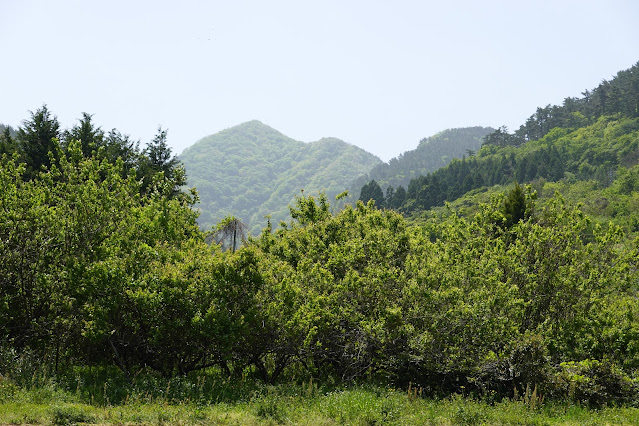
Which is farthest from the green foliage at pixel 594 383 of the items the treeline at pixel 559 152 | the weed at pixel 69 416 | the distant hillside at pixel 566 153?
the treeline at pixel 559 152

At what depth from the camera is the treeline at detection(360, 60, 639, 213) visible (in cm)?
9125

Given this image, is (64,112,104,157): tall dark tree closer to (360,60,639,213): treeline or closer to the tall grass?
the tall grass

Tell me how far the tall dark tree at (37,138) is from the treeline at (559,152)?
73.5 meters

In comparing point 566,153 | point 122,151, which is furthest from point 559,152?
point 122,151

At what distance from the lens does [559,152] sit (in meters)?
99.3

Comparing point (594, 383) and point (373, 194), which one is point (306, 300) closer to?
point (594, 383)

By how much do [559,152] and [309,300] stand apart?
3778 inches

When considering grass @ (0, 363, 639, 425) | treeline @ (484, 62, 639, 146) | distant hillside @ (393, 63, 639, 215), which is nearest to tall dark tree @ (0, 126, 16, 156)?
grass @ (0, 363, 639, 425)

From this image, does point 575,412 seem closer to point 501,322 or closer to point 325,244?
point 501,322

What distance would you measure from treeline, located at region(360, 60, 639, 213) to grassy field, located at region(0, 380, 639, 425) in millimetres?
76779

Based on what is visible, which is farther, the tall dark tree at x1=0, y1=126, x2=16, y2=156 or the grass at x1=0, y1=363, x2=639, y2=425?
the tall dark tree at x1=0, y1=126, x2=16, y2=156

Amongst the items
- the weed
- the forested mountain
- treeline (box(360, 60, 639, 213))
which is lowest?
the weed

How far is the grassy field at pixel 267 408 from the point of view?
9719mm

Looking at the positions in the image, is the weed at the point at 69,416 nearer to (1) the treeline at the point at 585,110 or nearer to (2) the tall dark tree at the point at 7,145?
(2) the tall dark tree at the point at 7,145
